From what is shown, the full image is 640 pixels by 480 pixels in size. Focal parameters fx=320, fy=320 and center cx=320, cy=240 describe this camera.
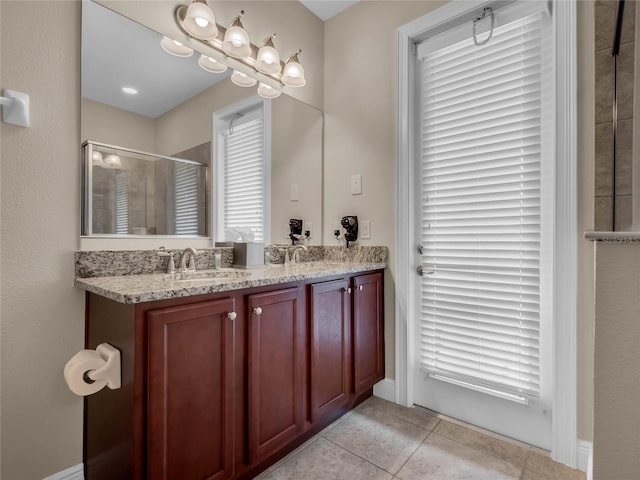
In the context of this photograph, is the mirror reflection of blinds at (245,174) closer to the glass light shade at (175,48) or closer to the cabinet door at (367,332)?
the glass light shade at (175,48)

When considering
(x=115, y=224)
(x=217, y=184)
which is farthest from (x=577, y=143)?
(x=115, y=224)

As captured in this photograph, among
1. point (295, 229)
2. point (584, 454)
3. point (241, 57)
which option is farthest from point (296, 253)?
point (584, 454)

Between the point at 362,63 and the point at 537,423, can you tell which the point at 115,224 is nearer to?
the point at 362,63

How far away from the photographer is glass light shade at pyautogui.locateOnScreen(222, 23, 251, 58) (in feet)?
5.67

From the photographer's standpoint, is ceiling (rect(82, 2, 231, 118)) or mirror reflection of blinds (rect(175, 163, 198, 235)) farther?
mirror reflection of blinds (rect(175, 163, 198, 235))

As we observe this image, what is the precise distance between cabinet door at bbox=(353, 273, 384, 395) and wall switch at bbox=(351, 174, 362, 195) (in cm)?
60

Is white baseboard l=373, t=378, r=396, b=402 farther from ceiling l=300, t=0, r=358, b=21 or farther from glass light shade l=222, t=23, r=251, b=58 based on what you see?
ceiling l=300, t=0, r=358, b=21

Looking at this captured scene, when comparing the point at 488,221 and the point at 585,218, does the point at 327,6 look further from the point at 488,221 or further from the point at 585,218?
the point at 585,218

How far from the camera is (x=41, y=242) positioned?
1.25 meters

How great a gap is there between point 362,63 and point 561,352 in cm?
209

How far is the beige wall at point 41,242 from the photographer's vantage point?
1.18m

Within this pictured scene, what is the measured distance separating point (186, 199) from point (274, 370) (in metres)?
0.96

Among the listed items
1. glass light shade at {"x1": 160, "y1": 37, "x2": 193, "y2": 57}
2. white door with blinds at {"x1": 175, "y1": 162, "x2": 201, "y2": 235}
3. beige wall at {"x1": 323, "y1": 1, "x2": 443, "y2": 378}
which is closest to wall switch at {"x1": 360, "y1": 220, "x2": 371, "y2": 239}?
beige wall at {"x1": 323, "y1": 1, "x2": 443, "y2": 378}

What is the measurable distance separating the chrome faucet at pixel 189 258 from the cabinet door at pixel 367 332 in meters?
0.89
